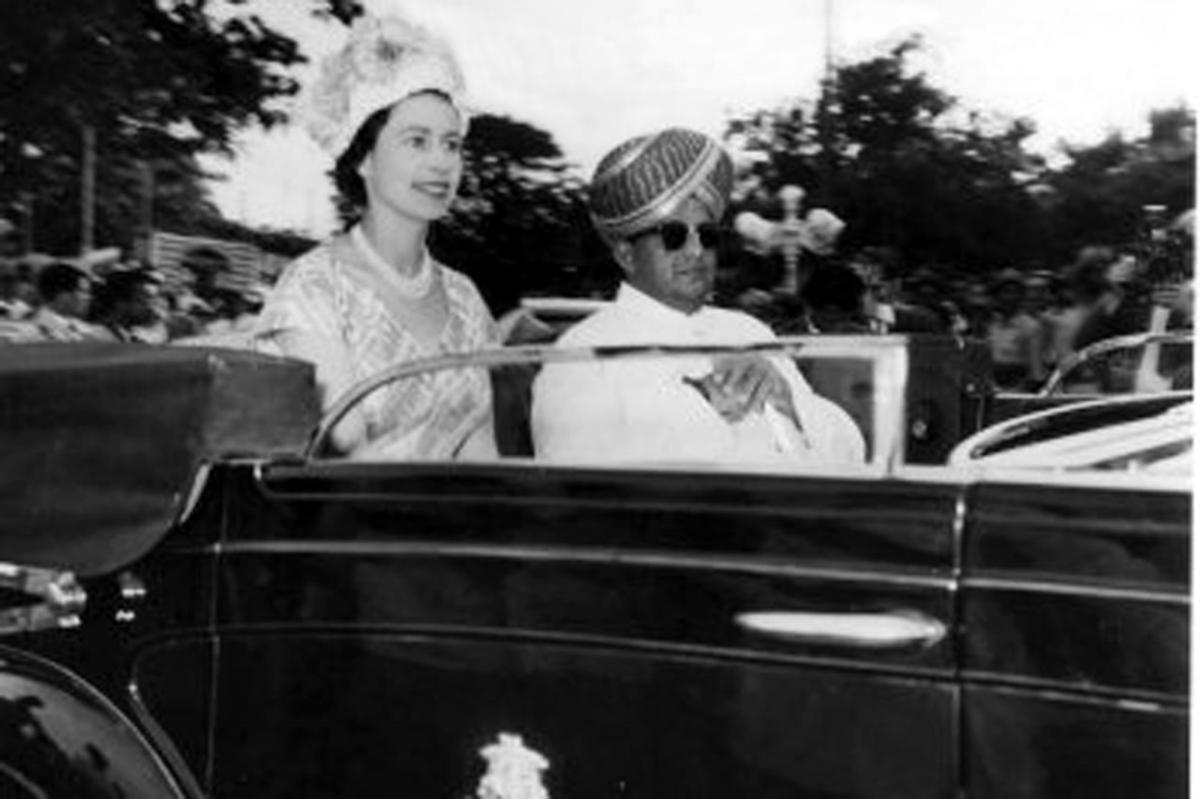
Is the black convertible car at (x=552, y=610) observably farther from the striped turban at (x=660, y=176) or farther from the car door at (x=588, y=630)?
the striped turban at (x=660, y=176)

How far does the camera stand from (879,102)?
9.37 ft

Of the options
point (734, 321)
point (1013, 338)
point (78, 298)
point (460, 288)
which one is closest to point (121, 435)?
point (460, 288)

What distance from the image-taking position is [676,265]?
2.56 metres

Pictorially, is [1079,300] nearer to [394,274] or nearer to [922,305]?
[922,305]

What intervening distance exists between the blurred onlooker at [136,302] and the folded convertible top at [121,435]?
831mm

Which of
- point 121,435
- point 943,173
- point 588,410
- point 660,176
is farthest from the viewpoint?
point 943,173

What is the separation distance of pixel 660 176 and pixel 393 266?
496mm

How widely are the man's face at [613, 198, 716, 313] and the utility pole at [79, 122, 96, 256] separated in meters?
0.95

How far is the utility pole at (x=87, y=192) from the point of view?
9.25ft

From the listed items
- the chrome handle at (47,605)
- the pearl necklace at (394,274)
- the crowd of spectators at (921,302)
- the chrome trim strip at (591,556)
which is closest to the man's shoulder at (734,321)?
the crowd of spectators at (921,302)

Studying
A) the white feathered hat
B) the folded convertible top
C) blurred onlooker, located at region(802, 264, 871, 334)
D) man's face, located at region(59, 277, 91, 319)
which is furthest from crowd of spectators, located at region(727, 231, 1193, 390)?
man's face, located at region(59, 277, 91, 319)

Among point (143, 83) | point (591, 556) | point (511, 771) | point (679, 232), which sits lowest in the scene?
point (511, 771)

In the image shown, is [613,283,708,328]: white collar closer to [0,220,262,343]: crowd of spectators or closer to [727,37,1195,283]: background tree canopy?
[727,37,1195,283]: background tree canopy

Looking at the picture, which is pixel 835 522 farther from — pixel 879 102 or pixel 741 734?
pixel 879 102
